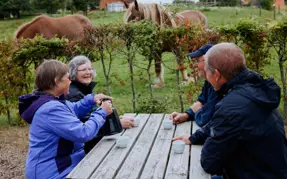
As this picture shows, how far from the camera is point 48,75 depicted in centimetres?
282

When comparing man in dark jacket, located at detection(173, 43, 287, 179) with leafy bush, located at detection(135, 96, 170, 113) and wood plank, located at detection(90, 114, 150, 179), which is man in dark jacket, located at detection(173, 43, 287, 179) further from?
leafy bush, located at detection(135, 96, 170, 113)

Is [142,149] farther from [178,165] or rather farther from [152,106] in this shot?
[152,106]

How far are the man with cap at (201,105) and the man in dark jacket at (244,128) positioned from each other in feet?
2.33

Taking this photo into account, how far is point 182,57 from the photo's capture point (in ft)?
20.3

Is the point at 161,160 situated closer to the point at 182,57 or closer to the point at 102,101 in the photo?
the point at 102,101

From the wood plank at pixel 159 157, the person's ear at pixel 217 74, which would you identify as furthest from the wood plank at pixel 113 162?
the person's ear at pixel 217 74

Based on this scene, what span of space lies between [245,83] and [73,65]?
2066mm

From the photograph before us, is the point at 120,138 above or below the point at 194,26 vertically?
below

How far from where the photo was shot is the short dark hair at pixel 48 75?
2828 millimetres

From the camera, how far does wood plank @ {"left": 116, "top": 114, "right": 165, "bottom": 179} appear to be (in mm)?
2480

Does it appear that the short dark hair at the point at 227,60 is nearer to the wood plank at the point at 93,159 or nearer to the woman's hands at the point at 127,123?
the wood plank at the point at 93,159

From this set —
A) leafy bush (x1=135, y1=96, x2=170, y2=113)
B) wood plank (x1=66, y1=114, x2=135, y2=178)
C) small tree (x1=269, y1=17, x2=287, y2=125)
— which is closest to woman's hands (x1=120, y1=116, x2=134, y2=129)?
wood plank (x1=66, y1=114, x2=135, y2=178)

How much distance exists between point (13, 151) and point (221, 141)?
4194 millimetres

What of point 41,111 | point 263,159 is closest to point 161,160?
point 263,159
